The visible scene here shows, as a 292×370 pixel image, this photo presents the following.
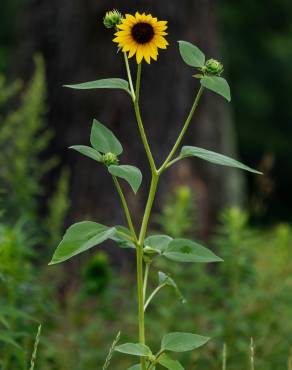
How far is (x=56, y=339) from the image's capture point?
13.7 feet

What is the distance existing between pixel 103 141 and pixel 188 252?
36 centimetres

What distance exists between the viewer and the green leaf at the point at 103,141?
2102 mm

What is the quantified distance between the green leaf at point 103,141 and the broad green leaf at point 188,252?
29 cm

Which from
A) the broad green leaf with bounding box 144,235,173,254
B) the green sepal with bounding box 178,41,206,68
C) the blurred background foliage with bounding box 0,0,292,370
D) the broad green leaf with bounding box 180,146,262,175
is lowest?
the blurred background foliage with bounding box 0,0,292,370

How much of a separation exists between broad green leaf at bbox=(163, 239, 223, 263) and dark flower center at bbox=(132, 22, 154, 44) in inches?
20.6

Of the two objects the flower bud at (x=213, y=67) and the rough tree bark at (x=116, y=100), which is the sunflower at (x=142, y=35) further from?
the rough tree bark at (x=116, y=100)

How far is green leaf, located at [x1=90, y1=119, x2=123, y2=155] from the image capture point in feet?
6.89

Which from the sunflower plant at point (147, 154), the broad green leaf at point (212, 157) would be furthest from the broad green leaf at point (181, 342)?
the broad green leaf at point (212, 157)

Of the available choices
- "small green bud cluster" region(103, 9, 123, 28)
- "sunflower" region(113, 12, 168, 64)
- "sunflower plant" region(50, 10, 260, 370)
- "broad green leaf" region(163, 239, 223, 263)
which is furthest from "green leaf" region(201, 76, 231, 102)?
"broad green leaf" region(163, 239, 223, 263)

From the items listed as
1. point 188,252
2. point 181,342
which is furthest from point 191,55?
point 181,342

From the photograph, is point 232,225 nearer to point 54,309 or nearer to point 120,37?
point 54,309

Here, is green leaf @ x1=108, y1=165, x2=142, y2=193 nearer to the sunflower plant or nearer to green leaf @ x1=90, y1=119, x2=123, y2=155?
the sunflower plant

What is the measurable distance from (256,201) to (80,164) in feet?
5.09

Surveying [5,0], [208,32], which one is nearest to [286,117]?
[5,0]
